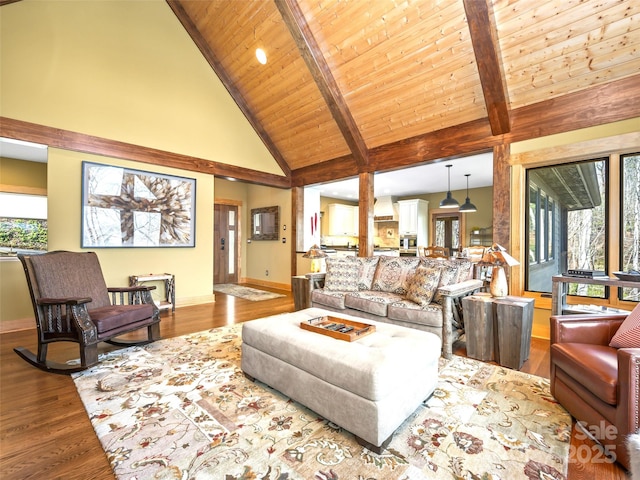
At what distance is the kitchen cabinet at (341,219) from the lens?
9.16 metres

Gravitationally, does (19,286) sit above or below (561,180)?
below

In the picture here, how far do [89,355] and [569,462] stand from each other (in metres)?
3.30

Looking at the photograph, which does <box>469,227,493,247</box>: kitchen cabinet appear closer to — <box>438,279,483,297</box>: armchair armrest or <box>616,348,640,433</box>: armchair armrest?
<box>438,279,483,297</box>: armchair armrest

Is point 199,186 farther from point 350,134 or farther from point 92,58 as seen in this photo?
point 350,134

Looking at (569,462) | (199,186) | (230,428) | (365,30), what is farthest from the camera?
(199,186)

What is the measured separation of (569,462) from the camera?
1422mm

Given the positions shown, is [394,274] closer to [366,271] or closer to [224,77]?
[366,271]

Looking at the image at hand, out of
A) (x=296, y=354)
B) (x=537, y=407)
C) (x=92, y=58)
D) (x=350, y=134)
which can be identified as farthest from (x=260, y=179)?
(x=537, y=407)

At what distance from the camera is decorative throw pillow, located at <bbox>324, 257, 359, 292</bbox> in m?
3.79

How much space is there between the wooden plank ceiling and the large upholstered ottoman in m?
3.10

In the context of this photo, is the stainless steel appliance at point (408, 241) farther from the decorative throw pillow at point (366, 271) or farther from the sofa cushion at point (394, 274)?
the sofa cushion at point (394, 274)

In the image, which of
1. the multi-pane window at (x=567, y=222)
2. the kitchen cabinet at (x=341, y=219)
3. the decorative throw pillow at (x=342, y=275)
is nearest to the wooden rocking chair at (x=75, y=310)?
the decorative throw pillow at (x=342, y=275)

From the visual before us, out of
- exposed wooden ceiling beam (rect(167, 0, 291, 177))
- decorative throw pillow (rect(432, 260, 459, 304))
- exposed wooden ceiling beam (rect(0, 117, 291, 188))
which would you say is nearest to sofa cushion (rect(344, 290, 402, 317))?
decorative throw pillow (rect(432, 260, 459, 304))

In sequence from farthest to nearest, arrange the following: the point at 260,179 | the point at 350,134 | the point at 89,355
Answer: the point at 260,179 < the point at 350,134 < the point at 89,355
